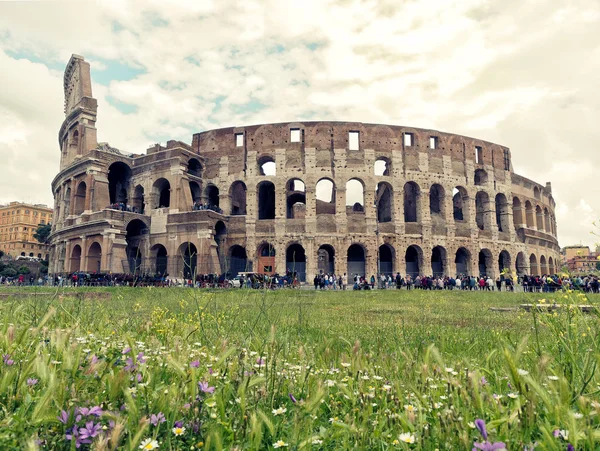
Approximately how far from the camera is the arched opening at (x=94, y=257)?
2712 centimetres

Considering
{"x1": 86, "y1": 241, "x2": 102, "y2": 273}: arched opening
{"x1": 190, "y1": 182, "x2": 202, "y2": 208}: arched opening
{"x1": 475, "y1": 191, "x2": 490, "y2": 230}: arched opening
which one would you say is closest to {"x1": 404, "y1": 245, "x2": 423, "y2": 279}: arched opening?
{"x1": 475, "y1": 191, "x2": 490, "y2": 230}: arched opening

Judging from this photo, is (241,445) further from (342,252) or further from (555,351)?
(342,252)

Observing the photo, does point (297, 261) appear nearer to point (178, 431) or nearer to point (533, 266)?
point (533, 266)

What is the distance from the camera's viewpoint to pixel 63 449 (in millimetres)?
1337

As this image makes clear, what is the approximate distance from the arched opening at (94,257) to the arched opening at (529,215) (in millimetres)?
36800

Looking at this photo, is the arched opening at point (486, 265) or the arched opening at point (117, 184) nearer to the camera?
the arched opening at point (486, 265)

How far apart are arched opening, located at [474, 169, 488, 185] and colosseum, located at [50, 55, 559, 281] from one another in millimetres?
84

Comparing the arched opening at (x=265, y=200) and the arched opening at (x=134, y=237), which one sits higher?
the arched opening at (x=265, y=200)

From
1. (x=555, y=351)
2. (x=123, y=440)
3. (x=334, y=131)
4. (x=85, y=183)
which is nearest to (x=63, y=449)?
(x=123, y=440)

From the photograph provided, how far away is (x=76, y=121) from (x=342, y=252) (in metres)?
24.3

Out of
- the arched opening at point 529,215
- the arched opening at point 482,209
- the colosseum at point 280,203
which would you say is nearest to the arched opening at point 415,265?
the colosseum at point 280,203

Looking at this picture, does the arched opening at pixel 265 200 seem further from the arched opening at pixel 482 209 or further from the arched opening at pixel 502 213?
the arched opening at pixel 502 213

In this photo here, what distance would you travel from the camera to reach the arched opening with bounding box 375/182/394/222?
29.8m

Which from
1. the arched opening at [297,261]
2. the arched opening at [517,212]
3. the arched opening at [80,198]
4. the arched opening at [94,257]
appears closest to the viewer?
the arched opening at [94,257]
